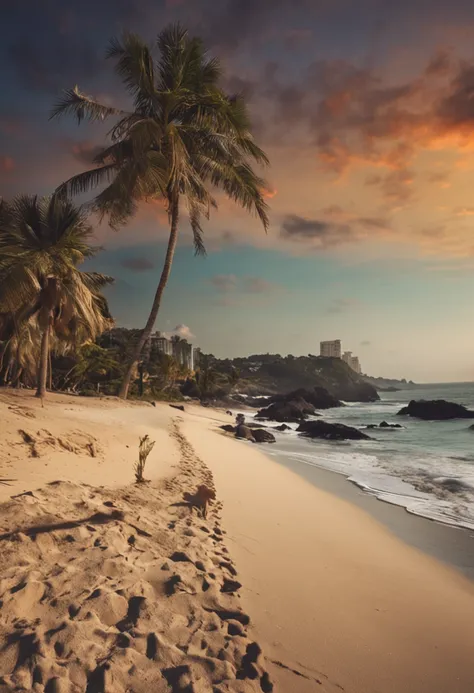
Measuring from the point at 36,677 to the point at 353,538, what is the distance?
441cm

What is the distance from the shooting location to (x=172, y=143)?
13.8m

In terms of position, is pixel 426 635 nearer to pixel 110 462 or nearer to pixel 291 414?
pixel 110 462

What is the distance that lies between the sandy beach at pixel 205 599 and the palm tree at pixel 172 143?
12.3 metres

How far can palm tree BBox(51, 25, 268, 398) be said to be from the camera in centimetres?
1455

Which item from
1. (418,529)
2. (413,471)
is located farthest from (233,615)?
(413,471)

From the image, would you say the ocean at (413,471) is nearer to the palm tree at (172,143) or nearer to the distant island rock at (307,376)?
the palm tree at (172,143)

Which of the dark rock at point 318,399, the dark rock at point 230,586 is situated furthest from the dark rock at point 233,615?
the dark rock at point 318,399

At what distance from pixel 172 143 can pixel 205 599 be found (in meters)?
14.8

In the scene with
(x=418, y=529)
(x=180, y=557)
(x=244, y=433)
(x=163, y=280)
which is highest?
(x=163, y=280)

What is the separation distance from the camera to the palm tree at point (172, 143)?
14.6m


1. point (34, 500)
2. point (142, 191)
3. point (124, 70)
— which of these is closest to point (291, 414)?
point (142, 191)

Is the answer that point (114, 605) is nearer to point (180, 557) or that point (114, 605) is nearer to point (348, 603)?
point (180, 557)

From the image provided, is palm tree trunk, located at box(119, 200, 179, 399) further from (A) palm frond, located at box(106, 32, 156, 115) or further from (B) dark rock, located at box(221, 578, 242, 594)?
(B) dark rock, located at box(221, 578, 242, 594)

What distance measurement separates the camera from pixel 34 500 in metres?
3.90
